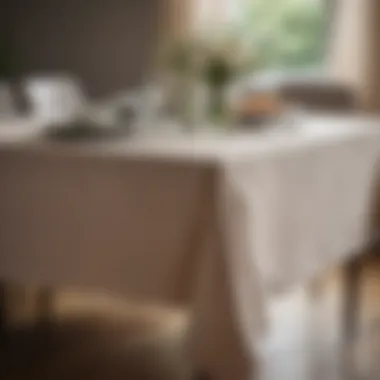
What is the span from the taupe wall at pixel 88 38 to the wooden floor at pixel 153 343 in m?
2.12

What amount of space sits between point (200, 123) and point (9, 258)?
0.79 meters

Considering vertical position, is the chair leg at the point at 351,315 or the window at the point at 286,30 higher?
the window at the point at 286,30

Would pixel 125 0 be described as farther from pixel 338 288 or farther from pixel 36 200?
pixel 36 200

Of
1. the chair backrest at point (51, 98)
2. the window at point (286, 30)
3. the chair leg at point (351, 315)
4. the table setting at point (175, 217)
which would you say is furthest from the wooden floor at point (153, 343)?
the window at point (286, 30)

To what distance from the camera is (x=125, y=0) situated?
5.88 metres

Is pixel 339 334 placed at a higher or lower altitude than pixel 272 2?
lower

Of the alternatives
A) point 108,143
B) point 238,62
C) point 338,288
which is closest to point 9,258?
point 108,143

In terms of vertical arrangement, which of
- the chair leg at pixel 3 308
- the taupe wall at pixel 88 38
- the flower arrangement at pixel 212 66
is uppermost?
the flower arrangement at pixel 212 66

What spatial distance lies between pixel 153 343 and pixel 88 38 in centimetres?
289

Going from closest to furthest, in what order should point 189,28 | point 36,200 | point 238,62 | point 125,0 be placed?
Result: point 36,200 → point 238,62 → point 189,28 → point 125,0
